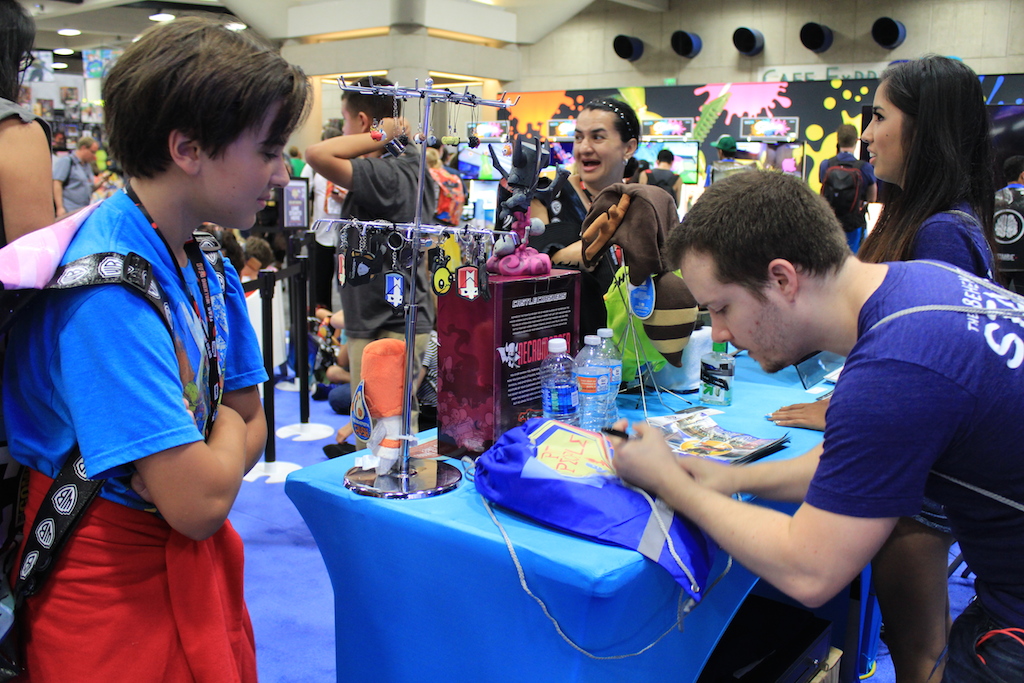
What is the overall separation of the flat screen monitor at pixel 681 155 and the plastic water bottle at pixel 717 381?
25.9 feet

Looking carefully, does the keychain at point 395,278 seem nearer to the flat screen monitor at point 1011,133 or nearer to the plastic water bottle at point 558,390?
the plastic water bottle at point 558,390

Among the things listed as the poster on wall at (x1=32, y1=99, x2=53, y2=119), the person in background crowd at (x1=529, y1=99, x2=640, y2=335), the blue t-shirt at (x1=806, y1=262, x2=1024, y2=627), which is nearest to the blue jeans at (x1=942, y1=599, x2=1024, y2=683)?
the blue t-shirt at (x1=806, y1=262, x2=1024, y2=627)

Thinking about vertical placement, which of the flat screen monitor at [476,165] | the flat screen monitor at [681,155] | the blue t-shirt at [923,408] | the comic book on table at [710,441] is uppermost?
the flat screen monitor at [681,155]

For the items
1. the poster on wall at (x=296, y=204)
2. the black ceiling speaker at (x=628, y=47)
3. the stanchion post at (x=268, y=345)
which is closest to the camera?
the stanchion post at (x=268, y=345)

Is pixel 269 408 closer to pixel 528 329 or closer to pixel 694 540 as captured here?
pixel 528 329

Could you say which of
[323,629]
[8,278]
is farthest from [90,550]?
[323,629]

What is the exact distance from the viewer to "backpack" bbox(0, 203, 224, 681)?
93 cm

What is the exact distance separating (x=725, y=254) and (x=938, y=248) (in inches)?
32.7

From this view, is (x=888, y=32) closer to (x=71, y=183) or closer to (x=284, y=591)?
(x=71, y=183)

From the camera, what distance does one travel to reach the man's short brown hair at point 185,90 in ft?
3.15

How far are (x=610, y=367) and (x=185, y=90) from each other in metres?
1.07

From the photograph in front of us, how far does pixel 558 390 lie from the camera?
1.65 m

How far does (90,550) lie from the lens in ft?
3.30

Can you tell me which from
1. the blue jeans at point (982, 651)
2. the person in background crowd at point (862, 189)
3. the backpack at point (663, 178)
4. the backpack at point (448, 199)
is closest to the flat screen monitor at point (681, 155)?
the backpack at point (663, 178)
